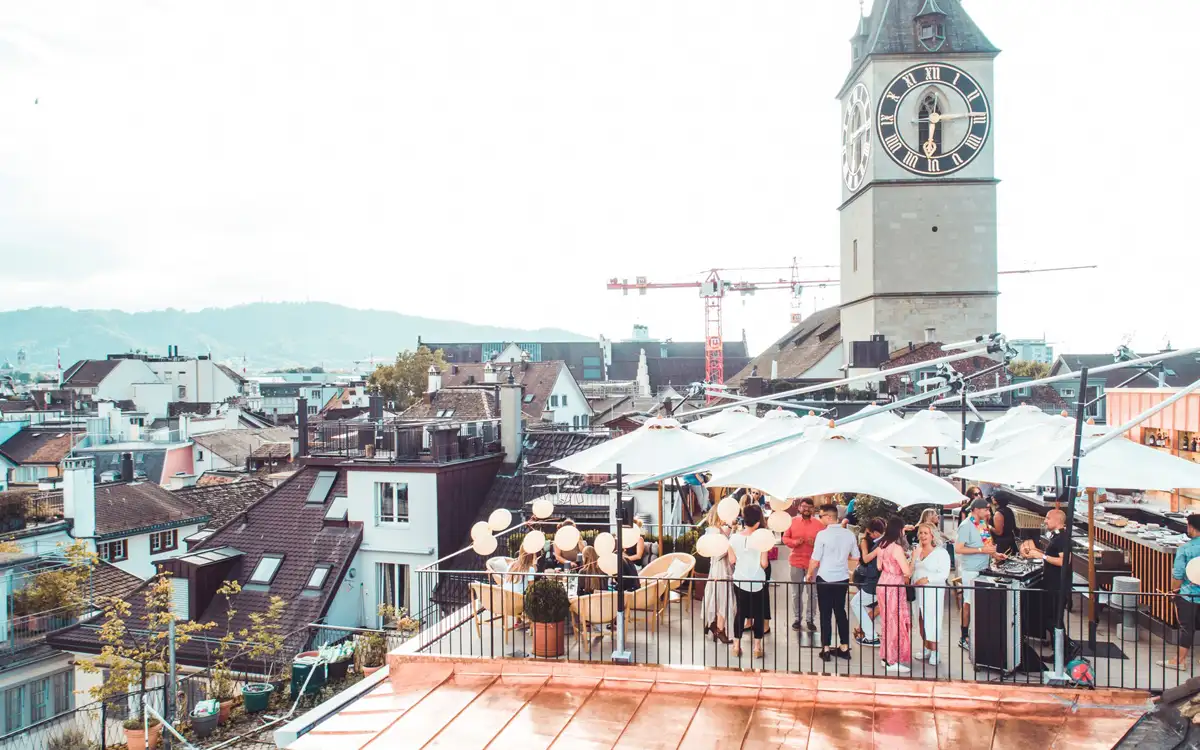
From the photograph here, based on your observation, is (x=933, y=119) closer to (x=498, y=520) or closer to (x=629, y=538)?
(x=498, y=520)

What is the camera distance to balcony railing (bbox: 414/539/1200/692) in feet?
31.3

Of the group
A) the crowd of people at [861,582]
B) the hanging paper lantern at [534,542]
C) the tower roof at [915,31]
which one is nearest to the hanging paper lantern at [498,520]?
the hanging paper lantern at [534,542]

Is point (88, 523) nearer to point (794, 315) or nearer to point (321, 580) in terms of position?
point (321, 580)

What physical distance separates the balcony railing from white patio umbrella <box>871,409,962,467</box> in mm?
4128

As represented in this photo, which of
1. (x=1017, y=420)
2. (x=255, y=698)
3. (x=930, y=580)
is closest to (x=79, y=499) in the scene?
(x=255, y=698)

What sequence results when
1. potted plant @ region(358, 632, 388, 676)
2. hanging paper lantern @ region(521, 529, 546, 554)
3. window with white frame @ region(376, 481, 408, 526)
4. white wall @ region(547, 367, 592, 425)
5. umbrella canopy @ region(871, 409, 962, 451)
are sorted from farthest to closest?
white wall @ region(547, 367, 592, 425)
window with white frame @ region(376, 481, 408, 526)
potted plant @ region(358, 632, 388, 676)
umbrella canopy @ region(871, 409, 962, 451)
hanging paper lantern @ region(521, 529, 546, 554)

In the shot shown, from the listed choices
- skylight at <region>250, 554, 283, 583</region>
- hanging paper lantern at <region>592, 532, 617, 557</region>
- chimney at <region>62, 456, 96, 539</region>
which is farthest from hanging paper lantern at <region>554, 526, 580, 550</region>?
chimney at <region>62, 456, 96, 539</region>

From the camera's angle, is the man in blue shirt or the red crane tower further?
the red crane tower

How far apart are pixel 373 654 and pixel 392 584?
35.4 feet

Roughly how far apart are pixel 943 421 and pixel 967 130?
33.2 metres

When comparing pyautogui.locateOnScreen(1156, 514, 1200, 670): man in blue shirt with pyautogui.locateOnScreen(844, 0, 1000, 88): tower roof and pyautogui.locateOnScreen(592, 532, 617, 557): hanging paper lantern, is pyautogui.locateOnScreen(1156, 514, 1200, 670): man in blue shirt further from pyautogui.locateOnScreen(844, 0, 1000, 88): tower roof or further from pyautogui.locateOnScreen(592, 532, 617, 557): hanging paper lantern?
pyautogui.locateOnScreen(844, 0, 1000, 88): tower roof

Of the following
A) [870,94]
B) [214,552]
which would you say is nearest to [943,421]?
[214,552]

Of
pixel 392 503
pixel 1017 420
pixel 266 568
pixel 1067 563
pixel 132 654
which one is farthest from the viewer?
pixel 392 503

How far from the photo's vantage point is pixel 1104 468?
1023 centimetres
